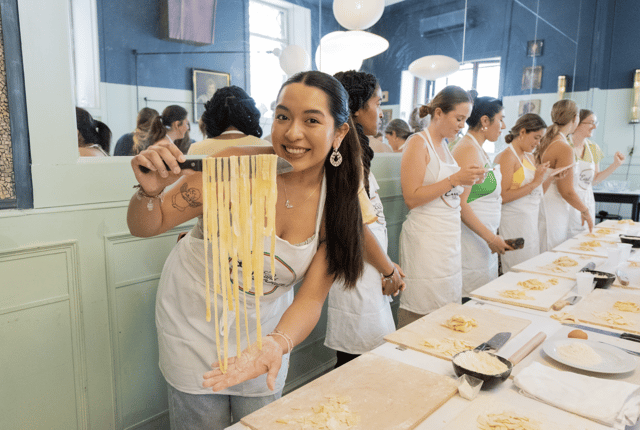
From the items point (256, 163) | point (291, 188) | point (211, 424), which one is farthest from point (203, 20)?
point (211, 424)

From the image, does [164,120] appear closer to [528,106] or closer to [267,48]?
[267,48]

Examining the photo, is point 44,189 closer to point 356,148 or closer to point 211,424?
point 211,424

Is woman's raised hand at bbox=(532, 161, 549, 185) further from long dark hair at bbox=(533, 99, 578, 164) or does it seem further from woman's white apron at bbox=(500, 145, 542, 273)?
long dark hair at bbox=(533, 99, 578, 164)

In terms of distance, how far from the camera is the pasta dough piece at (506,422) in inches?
34.3

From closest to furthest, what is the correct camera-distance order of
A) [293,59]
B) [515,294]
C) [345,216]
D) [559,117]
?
[345,216]
[515,294]
[293,59]
[559,117]

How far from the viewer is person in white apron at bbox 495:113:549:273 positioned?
3189 mm

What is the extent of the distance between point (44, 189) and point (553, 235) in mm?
3648

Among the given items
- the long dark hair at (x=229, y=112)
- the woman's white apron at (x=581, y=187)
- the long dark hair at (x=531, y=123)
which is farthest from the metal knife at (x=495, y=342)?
the woman's white apron at (x=581, y=187)

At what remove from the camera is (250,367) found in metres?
0.98

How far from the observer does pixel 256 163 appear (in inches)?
36.4

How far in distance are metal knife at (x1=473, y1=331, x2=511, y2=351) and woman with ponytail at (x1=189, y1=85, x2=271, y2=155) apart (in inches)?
50.0

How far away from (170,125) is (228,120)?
0.29 m

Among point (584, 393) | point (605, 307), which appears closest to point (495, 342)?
point (584, 393)

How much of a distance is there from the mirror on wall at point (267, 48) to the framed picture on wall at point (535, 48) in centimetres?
17
